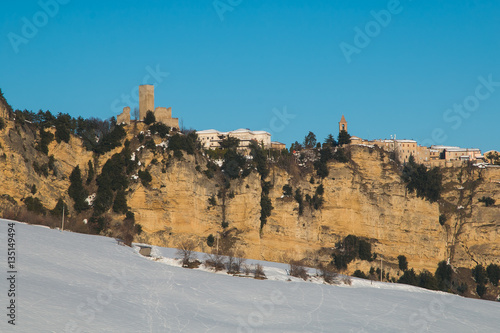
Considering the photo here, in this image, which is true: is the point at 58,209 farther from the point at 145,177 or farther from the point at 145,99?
the point at 145,99

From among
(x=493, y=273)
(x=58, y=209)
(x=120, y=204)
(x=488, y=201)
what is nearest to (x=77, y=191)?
(x=58, y=209)

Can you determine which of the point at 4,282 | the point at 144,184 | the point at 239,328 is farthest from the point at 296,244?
the point at 4,282

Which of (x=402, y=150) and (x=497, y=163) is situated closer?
(x=497, y=163)

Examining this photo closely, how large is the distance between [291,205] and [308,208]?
73.4 inches

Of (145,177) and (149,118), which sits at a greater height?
(149,118)

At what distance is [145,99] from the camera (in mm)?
66875

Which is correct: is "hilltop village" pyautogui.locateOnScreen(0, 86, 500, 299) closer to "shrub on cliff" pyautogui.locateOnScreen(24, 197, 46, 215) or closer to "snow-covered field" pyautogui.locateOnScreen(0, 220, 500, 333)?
"shrub on cliff" pyautogui.locateOnScreen(24, 197, 46, 215)

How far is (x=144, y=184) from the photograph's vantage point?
5994 cm

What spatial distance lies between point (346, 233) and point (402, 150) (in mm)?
20806

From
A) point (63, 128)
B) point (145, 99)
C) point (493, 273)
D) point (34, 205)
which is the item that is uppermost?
point (145, 99)

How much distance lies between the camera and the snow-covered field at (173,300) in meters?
29.6

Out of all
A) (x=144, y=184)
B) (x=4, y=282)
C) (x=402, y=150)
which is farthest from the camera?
(x=402, y=150)

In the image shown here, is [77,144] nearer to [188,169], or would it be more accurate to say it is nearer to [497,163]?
[188,169]

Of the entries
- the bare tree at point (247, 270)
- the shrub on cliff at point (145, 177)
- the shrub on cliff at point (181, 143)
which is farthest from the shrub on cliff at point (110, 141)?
the bare tree at point (247, 270)
